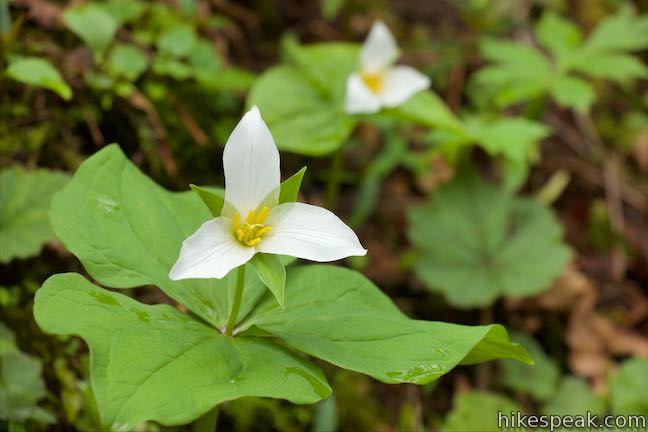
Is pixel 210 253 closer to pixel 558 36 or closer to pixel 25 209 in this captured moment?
pixel 25 209

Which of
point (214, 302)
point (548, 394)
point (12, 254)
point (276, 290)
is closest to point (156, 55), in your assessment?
point (12, 254)

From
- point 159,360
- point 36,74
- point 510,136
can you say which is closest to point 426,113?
point 510,136

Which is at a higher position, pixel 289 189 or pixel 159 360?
pixel 289 189

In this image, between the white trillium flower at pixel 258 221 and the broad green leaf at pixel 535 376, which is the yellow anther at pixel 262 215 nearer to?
the white trillium flower at pixel 258 221

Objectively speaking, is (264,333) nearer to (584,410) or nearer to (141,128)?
(141,128)

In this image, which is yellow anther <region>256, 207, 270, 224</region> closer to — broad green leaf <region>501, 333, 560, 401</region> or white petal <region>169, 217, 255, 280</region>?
white petal <region>169, 217, 255, 280</region>

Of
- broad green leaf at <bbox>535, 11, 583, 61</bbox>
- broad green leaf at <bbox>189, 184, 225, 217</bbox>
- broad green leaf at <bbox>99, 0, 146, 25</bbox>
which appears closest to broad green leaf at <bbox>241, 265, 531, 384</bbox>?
broad green leaf at <bbox>189, 184, 225, 217</bbox>
